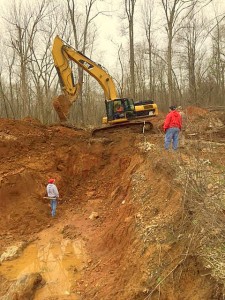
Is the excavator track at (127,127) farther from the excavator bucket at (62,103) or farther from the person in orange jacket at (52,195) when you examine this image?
the person in orange jacket at (52,195)

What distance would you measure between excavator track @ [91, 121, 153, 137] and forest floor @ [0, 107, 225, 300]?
0.33 metres

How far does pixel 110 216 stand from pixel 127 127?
5.90 metres

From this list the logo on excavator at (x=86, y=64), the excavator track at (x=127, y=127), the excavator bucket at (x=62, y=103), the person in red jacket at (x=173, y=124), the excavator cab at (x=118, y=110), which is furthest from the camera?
the logo on excavator at (x=86, y=64)

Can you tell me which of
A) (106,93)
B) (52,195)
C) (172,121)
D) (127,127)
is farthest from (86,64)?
(52,195)

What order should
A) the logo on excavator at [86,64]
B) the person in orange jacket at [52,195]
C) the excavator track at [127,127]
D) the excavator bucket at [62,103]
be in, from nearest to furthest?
the person in orange jacket at [52,195] < the excavator bucket at [62,103] < the excavator track at [127,127] < the logo on excavator at [86,64]

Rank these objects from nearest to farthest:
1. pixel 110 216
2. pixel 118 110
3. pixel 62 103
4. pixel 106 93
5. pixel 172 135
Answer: pixel 110 216
pixel 172 135
pixel 62 103
pixel 118 110
pixel 106 93

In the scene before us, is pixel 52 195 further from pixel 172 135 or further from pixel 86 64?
pixel 86 64

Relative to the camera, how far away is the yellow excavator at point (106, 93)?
13.7m

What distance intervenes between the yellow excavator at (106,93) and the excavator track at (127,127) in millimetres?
45

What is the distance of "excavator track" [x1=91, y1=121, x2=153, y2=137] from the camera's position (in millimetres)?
14086

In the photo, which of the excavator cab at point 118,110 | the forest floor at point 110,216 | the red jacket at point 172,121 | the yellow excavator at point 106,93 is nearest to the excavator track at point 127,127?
the yellow excavator at point 106,93

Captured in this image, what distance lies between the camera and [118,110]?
46.7 feet

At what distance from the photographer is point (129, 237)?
7047mm

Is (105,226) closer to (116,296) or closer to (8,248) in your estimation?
(8,248)
